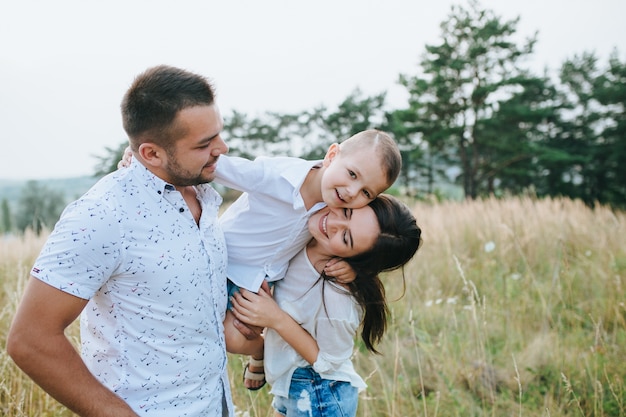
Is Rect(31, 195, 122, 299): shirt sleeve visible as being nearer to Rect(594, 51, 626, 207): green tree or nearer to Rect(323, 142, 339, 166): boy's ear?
Rect(323, 142, 339, 166): boy's ear

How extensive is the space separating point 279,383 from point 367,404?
51.1 inches

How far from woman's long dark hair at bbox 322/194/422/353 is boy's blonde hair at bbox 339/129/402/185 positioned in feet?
0.45

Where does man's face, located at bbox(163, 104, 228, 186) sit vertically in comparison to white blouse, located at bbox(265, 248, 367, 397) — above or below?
above

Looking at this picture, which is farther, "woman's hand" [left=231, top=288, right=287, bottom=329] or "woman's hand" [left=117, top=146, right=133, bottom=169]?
"woman's hand" [left=231, top=288, right=287, bottom=329]

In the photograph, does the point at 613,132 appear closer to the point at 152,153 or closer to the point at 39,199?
the point at 152,153

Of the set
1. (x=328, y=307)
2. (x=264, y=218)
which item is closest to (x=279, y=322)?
(x=328, y=307)

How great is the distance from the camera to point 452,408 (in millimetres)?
3330

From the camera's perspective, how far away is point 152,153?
1.73 metres

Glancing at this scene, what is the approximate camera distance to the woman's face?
2051 mm

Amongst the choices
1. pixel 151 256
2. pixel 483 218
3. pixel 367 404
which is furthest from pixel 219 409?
pixel 483 218

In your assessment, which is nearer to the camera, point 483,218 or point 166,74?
point 166,74

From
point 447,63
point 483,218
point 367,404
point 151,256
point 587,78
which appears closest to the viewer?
point 151,256

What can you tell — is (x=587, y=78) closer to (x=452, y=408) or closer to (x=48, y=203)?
(x=452, y=408)

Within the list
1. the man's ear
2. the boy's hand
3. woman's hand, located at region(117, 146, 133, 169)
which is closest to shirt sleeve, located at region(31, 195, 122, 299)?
the man's ear
